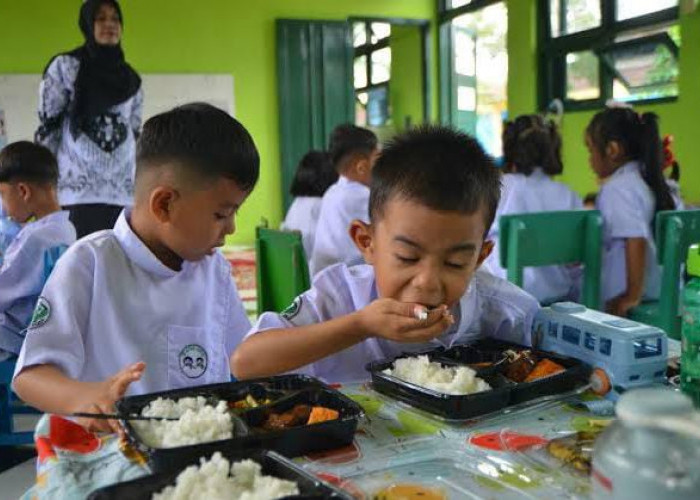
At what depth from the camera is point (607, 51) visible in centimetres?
524

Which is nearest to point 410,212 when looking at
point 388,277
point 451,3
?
point 388,277

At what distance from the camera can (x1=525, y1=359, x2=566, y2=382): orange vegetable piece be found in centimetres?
102

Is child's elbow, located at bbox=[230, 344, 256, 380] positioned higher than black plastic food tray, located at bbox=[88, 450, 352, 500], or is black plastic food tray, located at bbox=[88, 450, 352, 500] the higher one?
black plastic food tray, located at bbox=[88, 450, 352, 500]

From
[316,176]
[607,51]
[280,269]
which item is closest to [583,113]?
[607,51]

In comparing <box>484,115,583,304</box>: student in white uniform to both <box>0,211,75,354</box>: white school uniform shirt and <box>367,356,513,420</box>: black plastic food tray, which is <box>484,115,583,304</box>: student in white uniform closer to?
<box>0,211,75,354</box>: white school uniform shirt

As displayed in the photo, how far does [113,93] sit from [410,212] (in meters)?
2.25

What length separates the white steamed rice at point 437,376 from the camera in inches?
37.6

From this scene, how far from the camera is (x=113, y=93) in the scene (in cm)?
304

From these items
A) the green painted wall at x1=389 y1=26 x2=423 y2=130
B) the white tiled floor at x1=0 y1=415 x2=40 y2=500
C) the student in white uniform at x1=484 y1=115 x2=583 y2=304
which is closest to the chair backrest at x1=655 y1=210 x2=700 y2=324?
the student in white uniform at x1=484 y1=115 x2=583 y2=304

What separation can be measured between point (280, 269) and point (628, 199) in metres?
1.33

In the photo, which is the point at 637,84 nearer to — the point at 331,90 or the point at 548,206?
the point at 548,206

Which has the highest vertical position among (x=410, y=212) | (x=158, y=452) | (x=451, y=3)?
(x=451, y=3)

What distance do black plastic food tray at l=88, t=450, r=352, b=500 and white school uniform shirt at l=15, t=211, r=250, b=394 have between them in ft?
2.02

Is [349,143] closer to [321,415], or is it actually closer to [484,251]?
Answer: [484,251]
